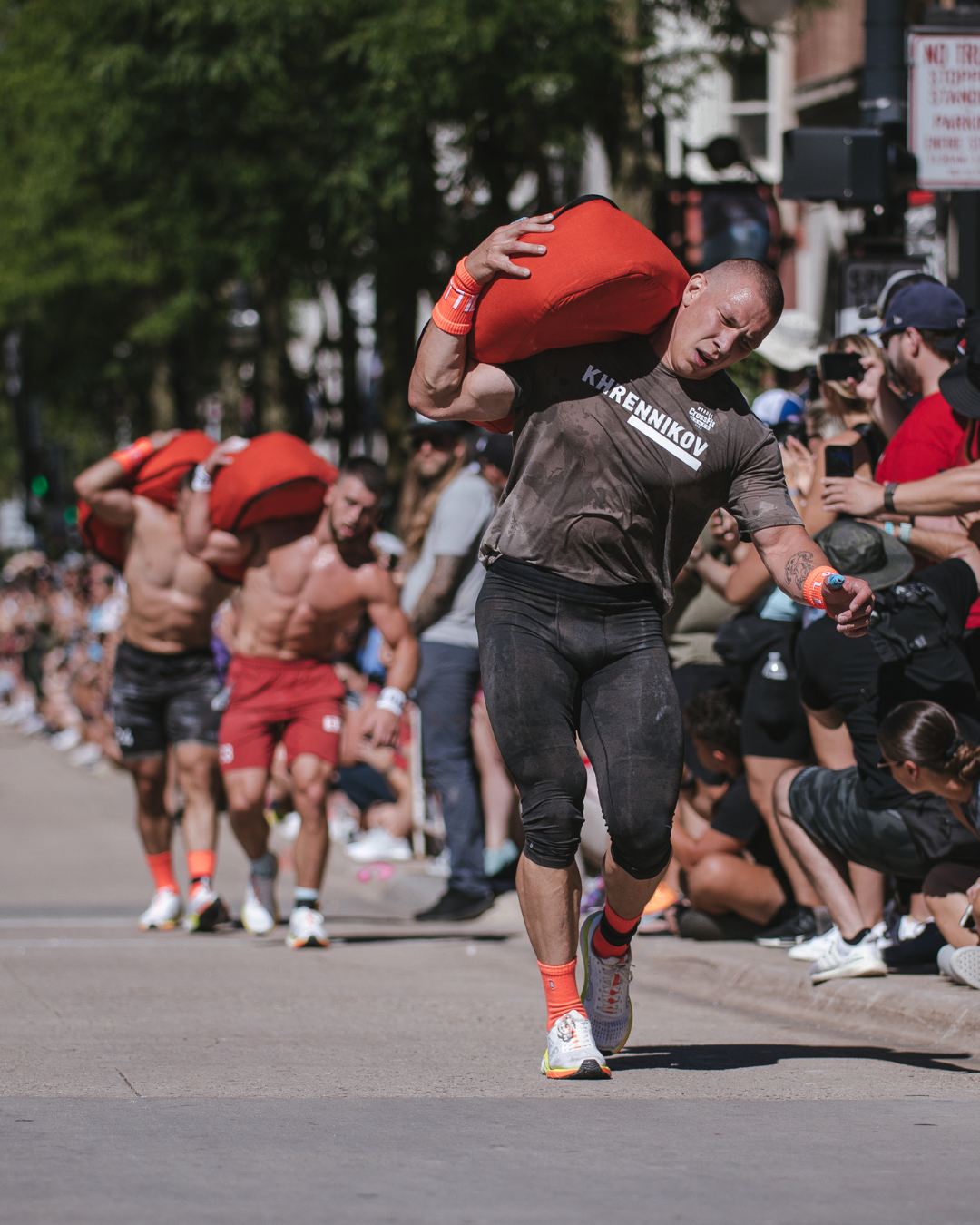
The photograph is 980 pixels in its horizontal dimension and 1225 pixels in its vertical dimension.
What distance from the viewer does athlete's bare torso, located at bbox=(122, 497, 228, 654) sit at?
11234 mm

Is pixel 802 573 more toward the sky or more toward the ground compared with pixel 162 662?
more toward the sky

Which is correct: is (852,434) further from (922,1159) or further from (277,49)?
(277,49)

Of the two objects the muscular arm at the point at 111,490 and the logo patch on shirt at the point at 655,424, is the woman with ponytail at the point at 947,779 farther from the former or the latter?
the muscular arm at the point at 111,490

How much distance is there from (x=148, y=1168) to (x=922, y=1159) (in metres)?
1.65

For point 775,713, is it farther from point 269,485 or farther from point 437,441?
point 437,441

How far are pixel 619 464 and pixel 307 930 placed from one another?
4.41 meters

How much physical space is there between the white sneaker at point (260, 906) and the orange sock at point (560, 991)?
4672 millimetres

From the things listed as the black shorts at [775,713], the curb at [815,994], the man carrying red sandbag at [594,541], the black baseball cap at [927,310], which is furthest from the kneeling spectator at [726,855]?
the man carrying red sandbag at [594,541]

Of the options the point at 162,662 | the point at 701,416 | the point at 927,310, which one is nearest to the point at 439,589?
the point at 162,662

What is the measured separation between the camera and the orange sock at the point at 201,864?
1091 centimetres

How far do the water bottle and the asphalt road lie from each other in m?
1.26

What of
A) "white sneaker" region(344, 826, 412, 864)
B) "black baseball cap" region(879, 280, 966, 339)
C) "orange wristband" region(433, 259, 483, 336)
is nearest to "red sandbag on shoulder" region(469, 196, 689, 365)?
"orange wristband" region(433, 259, 483, 336)

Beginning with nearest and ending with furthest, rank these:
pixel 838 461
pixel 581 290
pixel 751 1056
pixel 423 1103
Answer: pixel 423 1103 → pixel 581 290 → pixel 751 1056 → pixel 838 461

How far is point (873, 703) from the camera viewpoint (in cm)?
807
